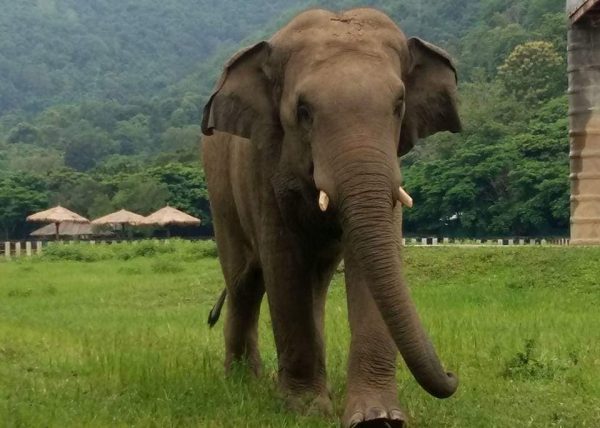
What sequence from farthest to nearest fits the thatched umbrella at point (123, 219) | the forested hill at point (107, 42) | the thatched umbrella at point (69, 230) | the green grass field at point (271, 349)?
1. the forested hill at point (107, 42)
2. the thatched umbrella at point (69, 230)
3. the thatched umbrella at point (123, 219)
4. the green grass field at point (271, 349)

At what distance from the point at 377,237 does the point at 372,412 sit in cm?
73

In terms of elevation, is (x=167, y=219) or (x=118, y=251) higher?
(x=167, y=219)

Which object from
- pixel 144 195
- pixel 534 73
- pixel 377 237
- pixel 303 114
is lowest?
pixel 377 237

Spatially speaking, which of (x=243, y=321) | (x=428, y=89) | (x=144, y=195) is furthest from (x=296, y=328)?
(x=144, y=195)

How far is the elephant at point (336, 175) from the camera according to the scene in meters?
4.05

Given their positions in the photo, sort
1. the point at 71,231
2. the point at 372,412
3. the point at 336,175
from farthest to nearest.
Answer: the point at 71,231 < the point at 372,412 < the point at 336,175

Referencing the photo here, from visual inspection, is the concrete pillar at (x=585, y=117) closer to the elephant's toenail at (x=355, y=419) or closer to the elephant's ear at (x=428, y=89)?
the elephant's ear at (x=428, y=89)

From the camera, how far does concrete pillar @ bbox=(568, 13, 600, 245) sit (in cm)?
1559

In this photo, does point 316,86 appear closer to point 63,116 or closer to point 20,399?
point 20,399

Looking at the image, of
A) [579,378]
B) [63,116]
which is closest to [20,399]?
[579,378]

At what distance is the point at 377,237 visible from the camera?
13.3 feet

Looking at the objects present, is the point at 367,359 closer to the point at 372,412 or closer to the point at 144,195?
the point at 372,412

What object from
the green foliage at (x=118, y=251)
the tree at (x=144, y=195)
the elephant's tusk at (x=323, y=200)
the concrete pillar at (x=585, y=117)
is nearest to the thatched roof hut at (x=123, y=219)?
the tree at (x=144, y=195)

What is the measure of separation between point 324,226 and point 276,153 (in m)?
0.41
